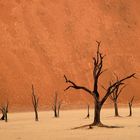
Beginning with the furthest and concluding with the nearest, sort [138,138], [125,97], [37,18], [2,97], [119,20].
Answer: [119,20] < [37,18] < [125,97] < [2,97] < [138,138]

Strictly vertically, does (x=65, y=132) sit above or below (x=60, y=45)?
below

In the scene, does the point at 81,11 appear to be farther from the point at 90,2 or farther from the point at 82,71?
the point at 82,71

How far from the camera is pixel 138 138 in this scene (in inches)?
681

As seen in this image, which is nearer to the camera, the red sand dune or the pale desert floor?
the pale desert floor

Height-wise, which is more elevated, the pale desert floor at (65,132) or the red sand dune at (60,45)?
the red sand dune at (60,45)

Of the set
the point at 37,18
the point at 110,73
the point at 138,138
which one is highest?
the point at 37,18

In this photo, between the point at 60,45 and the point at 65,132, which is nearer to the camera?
the point at 65,132

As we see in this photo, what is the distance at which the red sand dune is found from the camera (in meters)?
78.1

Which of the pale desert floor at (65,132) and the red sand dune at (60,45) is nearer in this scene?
the pale desert floor at (65,132)

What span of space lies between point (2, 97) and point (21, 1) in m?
26.0

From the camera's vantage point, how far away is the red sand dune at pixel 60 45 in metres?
78.1

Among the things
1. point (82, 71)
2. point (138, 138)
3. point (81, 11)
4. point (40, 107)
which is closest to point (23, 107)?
point (40, 107)

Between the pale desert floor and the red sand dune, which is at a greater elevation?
the red sand dune

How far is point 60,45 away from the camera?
87.6 metres
